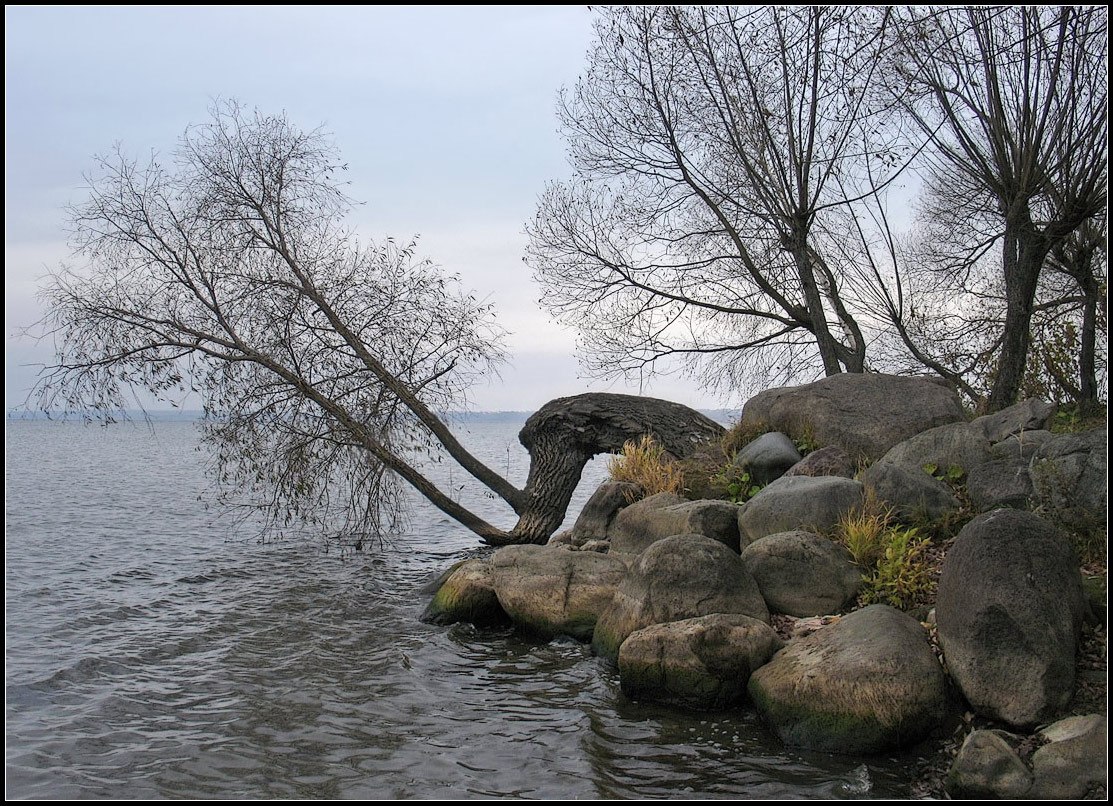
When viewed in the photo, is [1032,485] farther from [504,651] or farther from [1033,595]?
[504,651]

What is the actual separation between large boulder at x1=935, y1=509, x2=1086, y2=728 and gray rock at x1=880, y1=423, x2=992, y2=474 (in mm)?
2679

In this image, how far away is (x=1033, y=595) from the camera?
21.5ft

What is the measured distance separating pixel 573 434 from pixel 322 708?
782 cm

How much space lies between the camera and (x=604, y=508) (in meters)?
12.7

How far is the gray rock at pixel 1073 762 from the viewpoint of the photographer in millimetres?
5422

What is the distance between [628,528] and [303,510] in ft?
19.4

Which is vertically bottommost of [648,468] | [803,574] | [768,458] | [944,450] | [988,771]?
[988,771]

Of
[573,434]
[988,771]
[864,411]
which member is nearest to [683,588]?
[988,771]

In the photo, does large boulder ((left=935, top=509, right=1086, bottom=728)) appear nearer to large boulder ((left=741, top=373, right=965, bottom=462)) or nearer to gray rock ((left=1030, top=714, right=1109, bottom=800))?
gray rock ((left=1030, top=714, right=1109, bottom=800))

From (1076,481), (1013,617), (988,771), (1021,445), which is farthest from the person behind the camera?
(1021,445)

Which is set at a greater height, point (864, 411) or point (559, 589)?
point (864, 411)

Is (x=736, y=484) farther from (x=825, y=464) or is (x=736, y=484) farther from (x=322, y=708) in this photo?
(x=322, y=708)

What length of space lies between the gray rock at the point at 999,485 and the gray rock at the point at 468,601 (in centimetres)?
553

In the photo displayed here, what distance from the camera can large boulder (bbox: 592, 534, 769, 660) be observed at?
331 inches
